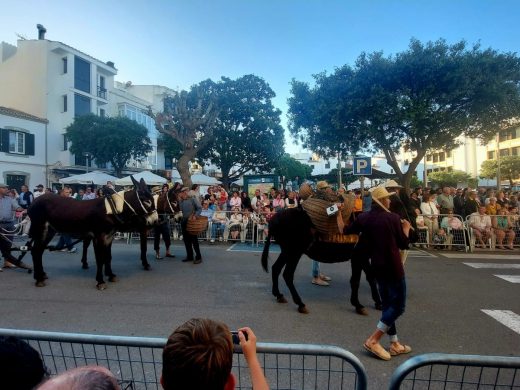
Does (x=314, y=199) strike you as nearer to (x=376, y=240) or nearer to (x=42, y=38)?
(x=376, y=240)

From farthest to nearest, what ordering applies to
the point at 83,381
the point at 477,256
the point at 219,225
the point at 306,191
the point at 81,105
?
the point at 81,105 < the point at 219,225 < the point at 477,256 < the point at 306,191 < the point at 83,381

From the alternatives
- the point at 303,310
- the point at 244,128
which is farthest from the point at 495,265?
the point at 244,128

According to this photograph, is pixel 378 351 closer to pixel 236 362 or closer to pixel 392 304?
pixel 392 304

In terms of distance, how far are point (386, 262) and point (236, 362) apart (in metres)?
1.98

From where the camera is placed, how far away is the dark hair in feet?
4.73

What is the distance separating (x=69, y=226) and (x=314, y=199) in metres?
4.75

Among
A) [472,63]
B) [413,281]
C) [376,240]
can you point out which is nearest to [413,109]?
[472,63]

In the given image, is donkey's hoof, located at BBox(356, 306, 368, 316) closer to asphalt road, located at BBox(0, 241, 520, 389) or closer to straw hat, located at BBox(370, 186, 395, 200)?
asphalt road, located at BBox(0, 241, 520, 389)

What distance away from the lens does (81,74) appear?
118ft

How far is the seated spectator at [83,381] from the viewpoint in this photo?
1071 mm

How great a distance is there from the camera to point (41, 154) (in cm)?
3180

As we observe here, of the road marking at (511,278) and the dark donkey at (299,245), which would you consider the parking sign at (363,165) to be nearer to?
the road marking at (511,278)

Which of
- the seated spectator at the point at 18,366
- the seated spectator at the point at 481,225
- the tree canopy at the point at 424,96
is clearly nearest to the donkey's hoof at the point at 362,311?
the seated spectator at the point at 18,366

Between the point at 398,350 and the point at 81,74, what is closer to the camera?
the point at 398,350
